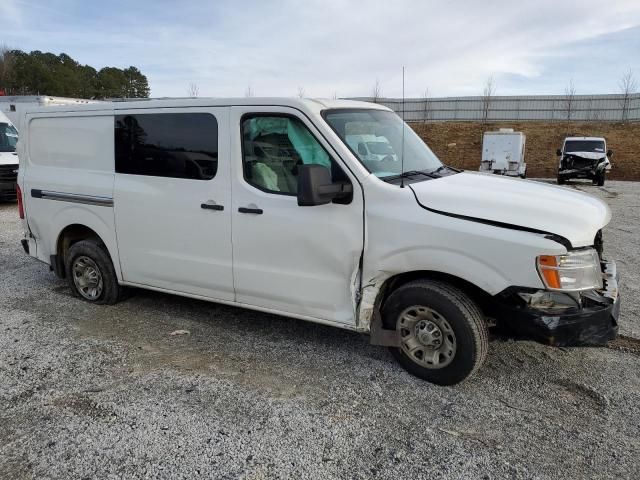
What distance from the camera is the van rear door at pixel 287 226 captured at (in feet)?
12.2

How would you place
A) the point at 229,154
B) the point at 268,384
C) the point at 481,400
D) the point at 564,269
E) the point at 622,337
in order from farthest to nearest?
the point at 622,337, the point at 229,154, the point at 268,384, the point at 481,400, the point at 564,269

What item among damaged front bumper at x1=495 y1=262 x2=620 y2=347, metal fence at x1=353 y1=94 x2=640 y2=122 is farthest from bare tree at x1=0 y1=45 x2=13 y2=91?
damaged front bumper at x1=495 y1=262 x2=620 y2=347

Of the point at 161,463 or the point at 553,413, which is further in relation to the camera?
the point at 553,413

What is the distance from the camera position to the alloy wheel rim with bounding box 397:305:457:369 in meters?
3.52

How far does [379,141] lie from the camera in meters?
4.09

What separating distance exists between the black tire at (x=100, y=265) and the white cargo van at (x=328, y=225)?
20 mm

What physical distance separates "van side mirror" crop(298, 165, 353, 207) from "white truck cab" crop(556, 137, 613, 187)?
2076 centimetres

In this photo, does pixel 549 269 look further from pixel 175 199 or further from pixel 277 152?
pixel 175 199

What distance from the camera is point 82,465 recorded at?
2.82 metres

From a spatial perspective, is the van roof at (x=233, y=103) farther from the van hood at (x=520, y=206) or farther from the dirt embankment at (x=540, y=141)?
the dirt embankment at (x=540, y=141)

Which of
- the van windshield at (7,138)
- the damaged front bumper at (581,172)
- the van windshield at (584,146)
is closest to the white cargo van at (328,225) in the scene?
the van windshield at (7,138)

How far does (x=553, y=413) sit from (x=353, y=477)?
1.46m

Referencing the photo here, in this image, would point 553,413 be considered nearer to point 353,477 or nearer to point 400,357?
point 400,357

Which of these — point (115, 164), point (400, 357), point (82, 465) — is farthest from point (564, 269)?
point (115, 164)
